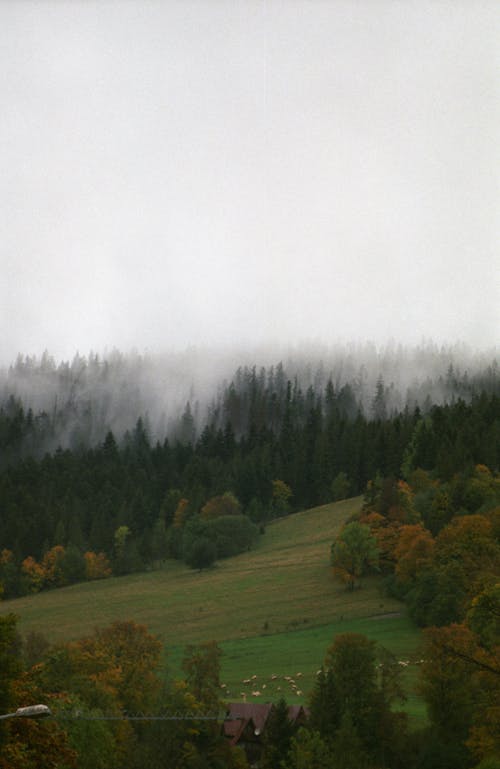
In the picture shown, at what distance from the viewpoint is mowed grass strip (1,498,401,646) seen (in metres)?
80.4

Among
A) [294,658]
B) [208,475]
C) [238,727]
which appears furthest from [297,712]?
[208,475]

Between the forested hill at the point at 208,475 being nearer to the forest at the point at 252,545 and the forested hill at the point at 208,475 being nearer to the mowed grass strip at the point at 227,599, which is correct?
the forest at the point at 252,545

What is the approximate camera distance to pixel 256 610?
85.1m

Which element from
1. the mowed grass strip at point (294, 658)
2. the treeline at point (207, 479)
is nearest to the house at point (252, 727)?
the mowed grass strip at point (294, 658)

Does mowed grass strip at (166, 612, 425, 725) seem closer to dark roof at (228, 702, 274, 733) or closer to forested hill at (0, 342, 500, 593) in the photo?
dark roof at (228, 702, 274, 733)

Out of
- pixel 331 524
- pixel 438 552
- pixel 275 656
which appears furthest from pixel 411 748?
pixel 331 524

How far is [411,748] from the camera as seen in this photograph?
46.0 metres

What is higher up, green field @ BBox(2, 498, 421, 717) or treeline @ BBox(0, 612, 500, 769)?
treeline @ BBox(0, 612, 500, 769)

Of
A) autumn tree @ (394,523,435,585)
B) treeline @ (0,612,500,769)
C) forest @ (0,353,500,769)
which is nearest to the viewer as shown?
treeline @ (0,612,500,769)

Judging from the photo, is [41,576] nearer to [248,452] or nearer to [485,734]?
[248,452]

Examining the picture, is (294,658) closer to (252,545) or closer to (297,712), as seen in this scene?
(297,712)

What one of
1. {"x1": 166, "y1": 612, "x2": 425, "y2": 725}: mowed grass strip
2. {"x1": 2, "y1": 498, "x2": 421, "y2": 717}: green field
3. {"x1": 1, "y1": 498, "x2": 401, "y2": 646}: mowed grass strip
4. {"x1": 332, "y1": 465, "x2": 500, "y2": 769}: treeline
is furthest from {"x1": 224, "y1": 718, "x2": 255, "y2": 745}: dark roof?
{"x1": 1, "y1": 498, "x2": 401, "y2": 646}: mowed grass strip

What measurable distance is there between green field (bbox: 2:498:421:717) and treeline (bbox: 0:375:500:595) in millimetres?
7402

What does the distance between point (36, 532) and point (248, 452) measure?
174ft
